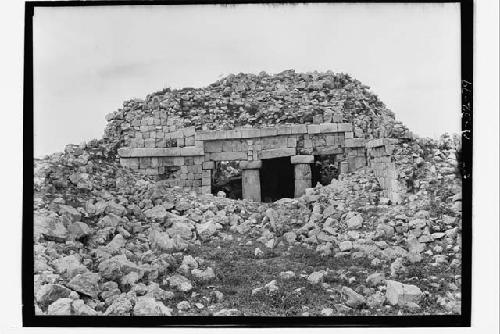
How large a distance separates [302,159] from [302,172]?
0.47 feet

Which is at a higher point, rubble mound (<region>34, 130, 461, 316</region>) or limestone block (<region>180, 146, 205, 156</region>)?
limestone block (<region>180, 146, 205, 156</region>)

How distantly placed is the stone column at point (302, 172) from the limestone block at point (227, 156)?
550 millimetres

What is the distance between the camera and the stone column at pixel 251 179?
24.3 feet

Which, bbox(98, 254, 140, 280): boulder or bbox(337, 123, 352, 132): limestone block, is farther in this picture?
bbox(337, 123, 352, 132): limestone block

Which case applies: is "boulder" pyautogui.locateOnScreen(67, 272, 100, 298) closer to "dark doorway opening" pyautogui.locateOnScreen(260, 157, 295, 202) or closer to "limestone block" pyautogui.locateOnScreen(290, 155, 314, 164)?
"dark doorway opening" pyautogui.locateOnScreen(260, 157, 295, 202)

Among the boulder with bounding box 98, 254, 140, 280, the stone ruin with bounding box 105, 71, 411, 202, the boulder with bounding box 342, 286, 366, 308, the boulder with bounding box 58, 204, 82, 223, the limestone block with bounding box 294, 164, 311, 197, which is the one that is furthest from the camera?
the limestone block with bounding box 294, 164, 311, 197

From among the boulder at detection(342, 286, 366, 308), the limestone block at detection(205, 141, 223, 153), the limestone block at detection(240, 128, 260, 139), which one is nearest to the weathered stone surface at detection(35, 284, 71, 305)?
the limestone block at detection(205, 141, 223, 153)

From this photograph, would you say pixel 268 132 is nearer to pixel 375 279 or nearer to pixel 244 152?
pixel 244 152

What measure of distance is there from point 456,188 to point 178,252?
3049 millimetres

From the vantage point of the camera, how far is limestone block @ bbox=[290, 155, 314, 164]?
736cm

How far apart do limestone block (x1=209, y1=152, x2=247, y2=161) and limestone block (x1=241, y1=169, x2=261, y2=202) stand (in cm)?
16

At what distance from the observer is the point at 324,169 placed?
7402mm

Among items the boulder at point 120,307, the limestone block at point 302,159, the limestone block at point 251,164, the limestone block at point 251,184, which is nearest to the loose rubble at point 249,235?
the boulder at point 120,307

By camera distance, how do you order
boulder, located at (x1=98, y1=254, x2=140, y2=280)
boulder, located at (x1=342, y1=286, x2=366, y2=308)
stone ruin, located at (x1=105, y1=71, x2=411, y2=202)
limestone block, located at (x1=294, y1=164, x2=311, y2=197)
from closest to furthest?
boulder, located at (x1=342, y1=286, x2=366, y2=308) < boulder, located at (x1=98, y1=254, x2=140, y2=280) < stone ruin, located at (x1=105, y1=71, x2=411, y2=202) < limestone block, located at (x1=294, y1=164, x2=311, y2=197)
